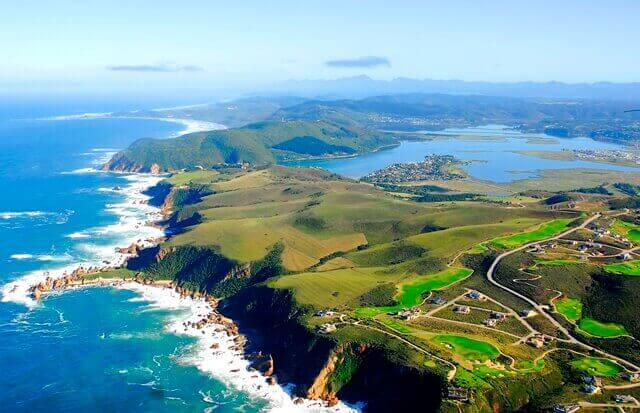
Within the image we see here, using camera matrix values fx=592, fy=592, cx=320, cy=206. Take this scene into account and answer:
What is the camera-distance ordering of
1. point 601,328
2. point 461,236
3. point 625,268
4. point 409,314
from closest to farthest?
point 601,328 < point 409,314 < point 625,268 < point 461,236

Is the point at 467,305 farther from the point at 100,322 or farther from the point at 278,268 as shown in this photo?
the point at 100,322

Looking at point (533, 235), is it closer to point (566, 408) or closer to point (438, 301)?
point (438, 301)

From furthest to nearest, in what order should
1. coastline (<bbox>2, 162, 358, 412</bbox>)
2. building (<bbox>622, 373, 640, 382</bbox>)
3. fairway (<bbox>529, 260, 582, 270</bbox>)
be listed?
fairway (<bbox>529, 260, 582, 270</bbox>), coastline (<bbox>2, 162, 358, 412</bbox>), building (<bbox>622, 373, 640, 382</bbox>)

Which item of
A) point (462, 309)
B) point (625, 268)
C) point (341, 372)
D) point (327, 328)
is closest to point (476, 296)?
point (462, 309)

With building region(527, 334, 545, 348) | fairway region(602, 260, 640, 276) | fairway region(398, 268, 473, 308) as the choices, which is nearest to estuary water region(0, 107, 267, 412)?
fairway region(398, 268, 473, 308)

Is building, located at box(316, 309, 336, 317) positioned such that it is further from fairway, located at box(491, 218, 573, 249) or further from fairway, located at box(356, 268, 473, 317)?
fairway, located at box(491, 218, 573, 249)

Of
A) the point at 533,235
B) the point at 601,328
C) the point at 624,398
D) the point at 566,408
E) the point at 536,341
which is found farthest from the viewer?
the point at 533,235
